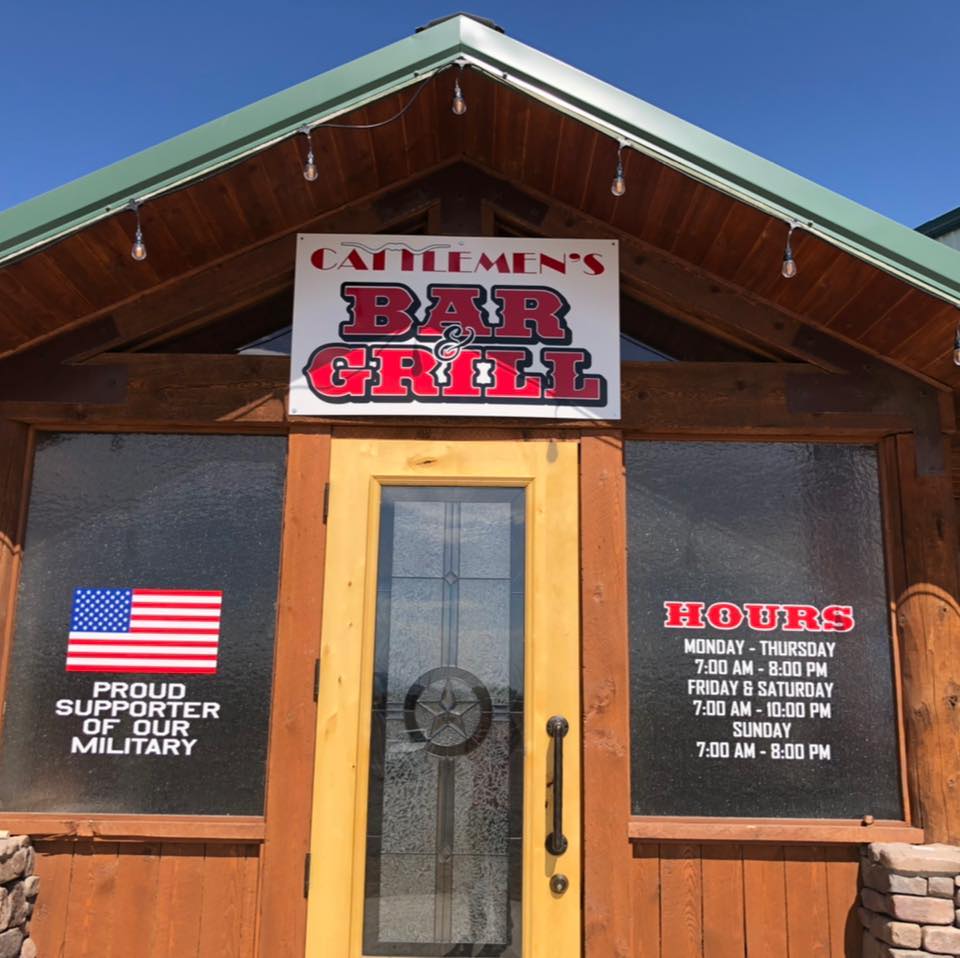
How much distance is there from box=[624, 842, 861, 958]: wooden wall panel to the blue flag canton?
2398mm

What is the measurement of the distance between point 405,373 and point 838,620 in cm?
220

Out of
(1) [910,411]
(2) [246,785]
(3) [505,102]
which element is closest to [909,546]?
(1) [910,411]

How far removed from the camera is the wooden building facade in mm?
3980

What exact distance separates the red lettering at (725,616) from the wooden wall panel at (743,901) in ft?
2.98

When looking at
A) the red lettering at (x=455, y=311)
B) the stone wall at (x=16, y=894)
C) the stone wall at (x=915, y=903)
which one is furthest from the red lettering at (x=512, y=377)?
the stone wall at (x=16, y=894)

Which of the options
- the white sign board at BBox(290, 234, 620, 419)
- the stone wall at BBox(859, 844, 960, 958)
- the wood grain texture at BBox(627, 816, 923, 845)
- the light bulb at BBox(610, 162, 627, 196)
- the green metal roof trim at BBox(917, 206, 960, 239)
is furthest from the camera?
the green metal roof trim at BBox(917, 206, 960, 239)

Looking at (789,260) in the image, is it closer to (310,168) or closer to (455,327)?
(455,327)

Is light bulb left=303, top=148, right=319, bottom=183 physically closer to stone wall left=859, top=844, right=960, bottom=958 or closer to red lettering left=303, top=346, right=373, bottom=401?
red lettering left=303, top=346, right=373, bottom=401

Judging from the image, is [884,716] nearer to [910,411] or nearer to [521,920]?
[910,411]

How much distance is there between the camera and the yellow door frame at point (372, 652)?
397cm

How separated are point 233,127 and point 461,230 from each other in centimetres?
118

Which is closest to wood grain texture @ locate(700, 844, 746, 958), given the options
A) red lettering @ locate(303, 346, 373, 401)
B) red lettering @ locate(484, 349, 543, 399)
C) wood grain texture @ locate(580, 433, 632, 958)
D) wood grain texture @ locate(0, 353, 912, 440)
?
wood grain texture @ locate(580, 433, 632, 958)

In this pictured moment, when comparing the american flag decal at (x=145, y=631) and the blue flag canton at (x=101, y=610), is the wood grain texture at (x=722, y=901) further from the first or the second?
the blue flag canton at (x=101, y=610)

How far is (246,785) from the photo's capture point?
4145 millimetres
